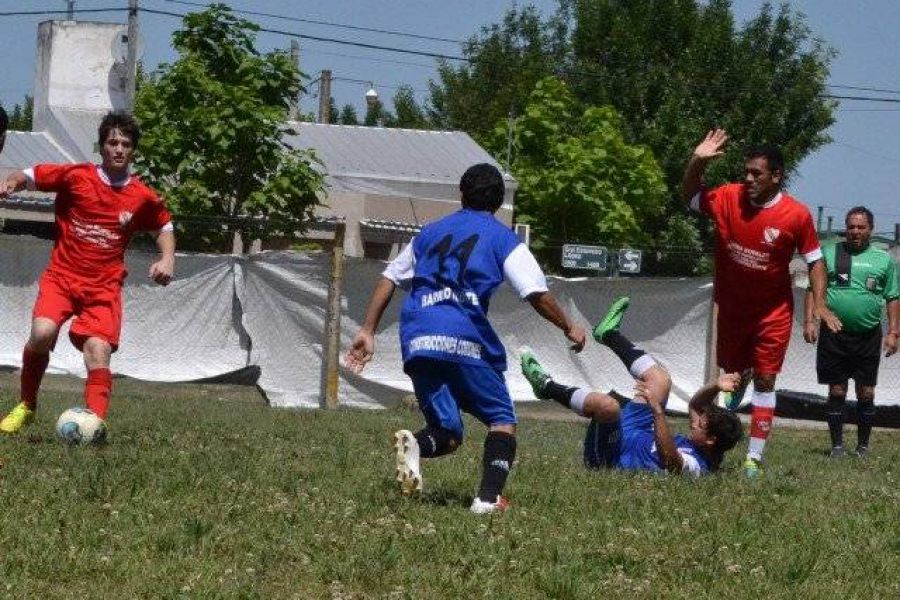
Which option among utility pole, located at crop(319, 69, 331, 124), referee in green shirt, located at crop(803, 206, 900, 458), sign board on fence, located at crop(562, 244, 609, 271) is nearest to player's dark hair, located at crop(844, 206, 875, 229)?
referee in green shirt, located at crop(803, 206, 900, 458)

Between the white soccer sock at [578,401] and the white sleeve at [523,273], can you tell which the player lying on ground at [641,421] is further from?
the white sleeve at [523,273]

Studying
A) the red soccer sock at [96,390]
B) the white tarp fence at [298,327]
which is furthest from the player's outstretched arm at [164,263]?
the white tarp fence at [298,327]

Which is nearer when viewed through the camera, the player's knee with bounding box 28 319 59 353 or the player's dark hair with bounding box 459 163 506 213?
the player's dark hair with bounding box 459 163 506 213

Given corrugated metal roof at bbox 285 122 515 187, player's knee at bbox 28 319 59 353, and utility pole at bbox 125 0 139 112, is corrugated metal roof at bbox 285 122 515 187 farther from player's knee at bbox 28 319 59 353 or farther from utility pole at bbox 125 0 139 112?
player's knee at bbox 28 319 59 353

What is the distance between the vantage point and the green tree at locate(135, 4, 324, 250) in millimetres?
23031

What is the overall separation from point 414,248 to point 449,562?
208 cm

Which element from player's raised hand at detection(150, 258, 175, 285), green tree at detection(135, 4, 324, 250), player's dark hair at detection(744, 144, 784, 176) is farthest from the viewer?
green tree at detection(135, 4, 324, 250)

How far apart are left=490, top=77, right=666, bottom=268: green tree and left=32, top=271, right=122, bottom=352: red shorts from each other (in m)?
45.9

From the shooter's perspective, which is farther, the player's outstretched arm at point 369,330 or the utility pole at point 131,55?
the utility pole at point 131,55

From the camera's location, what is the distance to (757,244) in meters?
10.6

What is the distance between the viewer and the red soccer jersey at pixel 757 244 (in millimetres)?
10523

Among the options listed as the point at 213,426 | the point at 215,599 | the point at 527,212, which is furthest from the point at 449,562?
the point at 527,212

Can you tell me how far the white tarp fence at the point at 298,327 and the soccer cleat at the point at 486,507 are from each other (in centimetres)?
1079

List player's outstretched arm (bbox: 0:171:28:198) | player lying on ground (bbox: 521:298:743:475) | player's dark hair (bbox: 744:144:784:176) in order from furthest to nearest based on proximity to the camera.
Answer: player's dark hair (bbox: 744:144:784:176) → player lying on ground (bbox: 521:298:743:475) → player's outstretched arm (bbox: 0:171:28:198)
